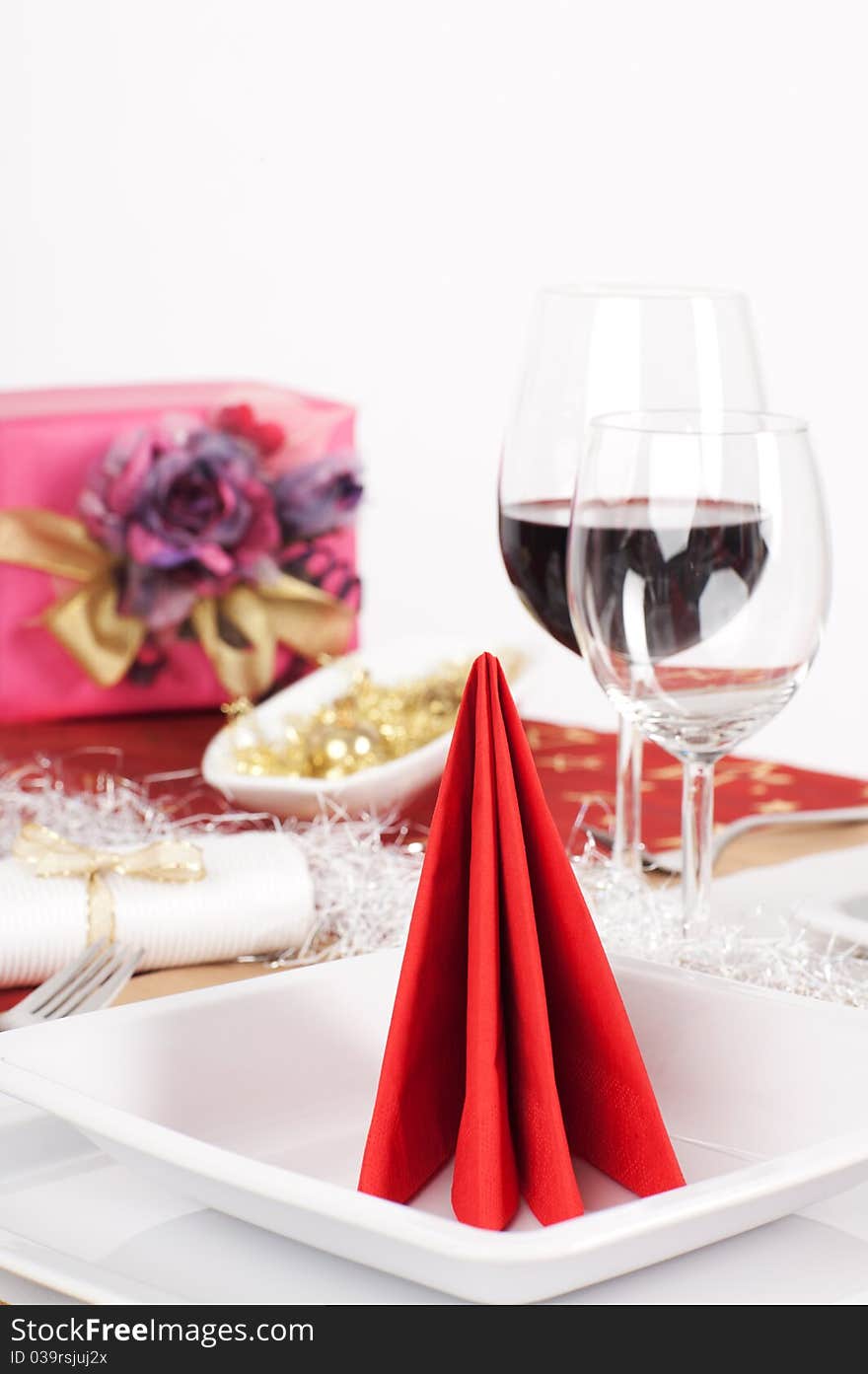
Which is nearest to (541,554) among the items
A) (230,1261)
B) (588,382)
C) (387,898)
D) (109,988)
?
(588,382)

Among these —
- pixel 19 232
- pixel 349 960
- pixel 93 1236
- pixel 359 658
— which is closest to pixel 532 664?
pixel 359 658

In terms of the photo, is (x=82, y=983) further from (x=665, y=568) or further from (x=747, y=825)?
(x=747, y=825)

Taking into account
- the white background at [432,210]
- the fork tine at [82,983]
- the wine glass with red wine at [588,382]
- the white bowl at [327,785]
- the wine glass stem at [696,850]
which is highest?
the white background at [432,210]

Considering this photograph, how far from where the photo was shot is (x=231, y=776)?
1014 millimetres

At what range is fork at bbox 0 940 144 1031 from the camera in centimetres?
65

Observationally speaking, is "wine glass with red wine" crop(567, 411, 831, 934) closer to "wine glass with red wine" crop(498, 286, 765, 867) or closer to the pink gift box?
"wine glass with red wine" crop(498, 286, 765, 867)

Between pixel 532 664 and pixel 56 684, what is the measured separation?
394 mm

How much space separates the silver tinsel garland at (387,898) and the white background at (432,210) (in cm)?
272

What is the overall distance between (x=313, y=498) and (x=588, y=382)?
0.58 m

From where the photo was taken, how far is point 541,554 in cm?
85

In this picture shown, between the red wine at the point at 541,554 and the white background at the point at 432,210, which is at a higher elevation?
the white background at the point at 432,210

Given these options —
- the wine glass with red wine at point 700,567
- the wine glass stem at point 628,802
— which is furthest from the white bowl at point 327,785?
the wine glass with red wine at point 700,567

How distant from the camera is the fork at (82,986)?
0.65 m

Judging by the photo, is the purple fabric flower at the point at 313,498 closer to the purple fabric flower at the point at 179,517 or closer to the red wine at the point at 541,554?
the purple fabric flower at the point at 179,517
